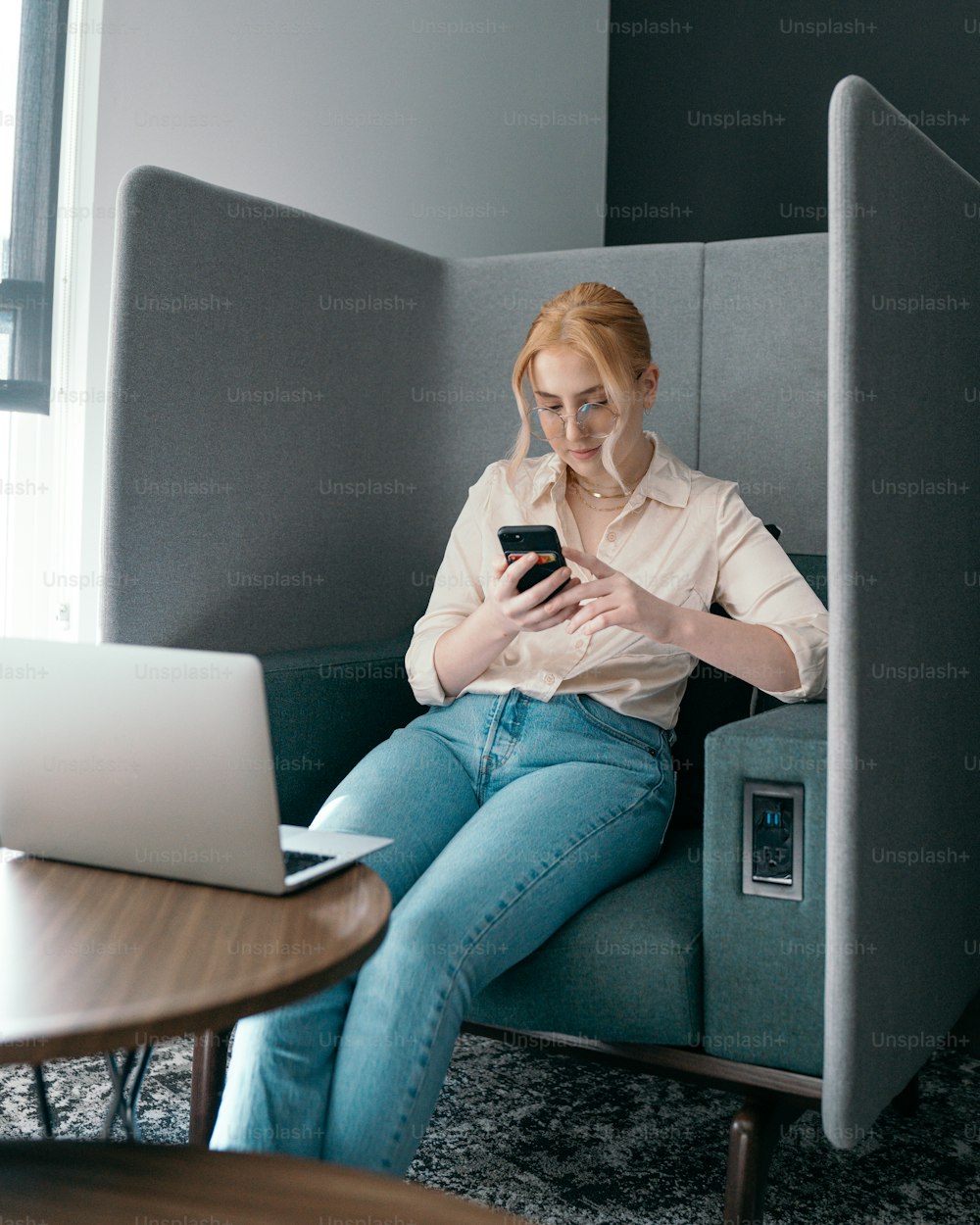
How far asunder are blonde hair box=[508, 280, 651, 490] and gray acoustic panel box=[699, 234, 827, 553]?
41 centimetres

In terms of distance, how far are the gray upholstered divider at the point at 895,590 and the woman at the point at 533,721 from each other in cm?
21

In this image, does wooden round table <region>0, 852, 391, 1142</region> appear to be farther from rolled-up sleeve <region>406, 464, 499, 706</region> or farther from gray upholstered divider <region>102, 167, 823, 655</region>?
gray upholstered divider <region>102, 167, 823, 655</region>

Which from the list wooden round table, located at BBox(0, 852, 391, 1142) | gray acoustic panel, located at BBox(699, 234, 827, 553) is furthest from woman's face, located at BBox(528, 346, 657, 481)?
wooden round table, located at BBox(0, 852, 391, 1142)

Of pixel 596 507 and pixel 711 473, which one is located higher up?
pixel 711 473

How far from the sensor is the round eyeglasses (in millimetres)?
1750

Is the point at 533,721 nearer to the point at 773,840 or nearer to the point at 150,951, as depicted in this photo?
the point at 773,840

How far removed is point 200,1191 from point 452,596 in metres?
1.14

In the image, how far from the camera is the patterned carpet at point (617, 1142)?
5.25 feet

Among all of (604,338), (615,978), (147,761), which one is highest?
(604,338)

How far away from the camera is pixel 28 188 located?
235cm

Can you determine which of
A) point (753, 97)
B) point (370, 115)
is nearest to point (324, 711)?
point (370, 115)

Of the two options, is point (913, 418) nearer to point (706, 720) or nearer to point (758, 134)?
point (706, 720)

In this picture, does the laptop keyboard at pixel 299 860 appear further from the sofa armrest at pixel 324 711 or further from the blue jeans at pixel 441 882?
the sofa armrest at pixel 324 711

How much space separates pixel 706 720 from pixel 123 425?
1.00 meters
